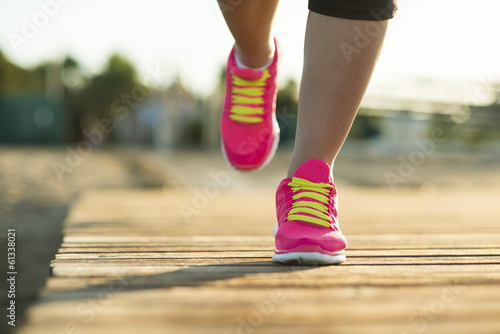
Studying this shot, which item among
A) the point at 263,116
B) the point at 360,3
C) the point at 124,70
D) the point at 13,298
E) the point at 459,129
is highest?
the point at 124,70

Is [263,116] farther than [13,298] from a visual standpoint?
No

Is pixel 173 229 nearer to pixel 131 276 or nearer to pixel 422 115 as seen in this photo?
pixel 131 276

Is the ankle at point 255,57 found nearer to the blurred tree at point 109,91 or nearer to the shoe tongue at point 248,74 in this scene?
the shoe tongue at point 248,74

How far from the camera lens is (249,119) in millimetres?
1509

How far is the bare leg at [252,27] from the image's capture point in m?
1.32

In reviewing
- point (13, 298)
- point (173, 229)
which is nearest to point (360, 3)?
point (173, 229)

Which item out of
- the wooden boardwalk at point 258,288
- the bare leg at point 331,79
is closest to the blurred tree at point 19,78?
the wooden boardwalk at point 258,288

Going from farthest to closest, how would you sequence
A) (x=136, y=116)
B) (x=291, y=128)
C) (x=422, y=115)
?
(x=136, y=116)
(x=291, y=128)
(x=422, y=115)

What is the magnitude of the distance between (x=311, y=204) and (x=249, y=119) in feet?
1.58

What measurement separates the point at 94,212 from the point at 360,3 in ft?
5.78

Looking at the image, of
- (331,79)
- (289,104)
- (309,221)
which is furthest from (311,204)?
(289,104)

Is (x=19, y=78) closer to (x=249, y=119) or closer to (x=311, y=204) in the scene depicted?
(x=249, y=119)

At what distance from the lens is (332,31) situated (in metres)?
1.08

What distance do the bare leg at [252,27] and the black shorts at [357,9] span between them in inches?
10.9
